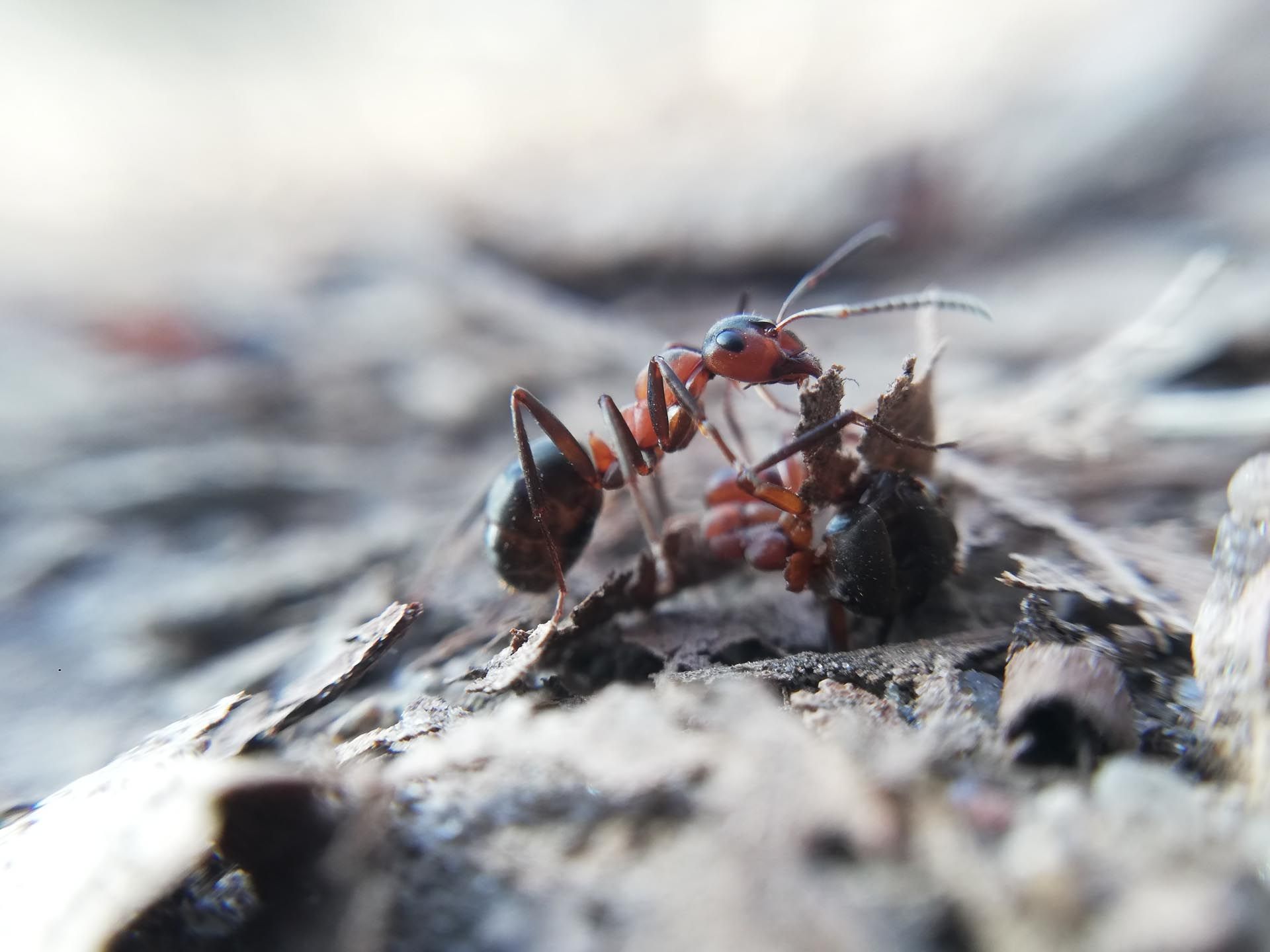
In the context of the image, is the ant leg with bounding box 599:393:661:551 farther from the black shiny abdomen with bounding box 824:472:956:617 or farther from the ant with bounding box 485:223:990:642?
the black shiny abdomen with bounding box 824:472:956:617

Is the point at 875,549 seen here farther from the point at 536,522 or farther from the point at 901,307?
the point at 536,522

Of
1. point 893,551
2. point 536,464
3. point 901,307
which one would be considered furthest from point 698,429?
point 893,551

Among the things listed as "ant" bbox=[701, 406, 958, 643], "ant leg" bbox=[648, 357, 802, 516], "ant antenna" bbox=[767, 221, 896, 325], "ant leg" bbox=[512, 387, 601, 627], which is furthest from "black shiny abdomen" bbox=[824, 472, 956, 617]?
"ant antenna" bbox=[767, 221, 896, 325]

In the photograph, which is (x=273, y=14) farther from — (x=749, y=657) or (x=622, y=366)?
(x=749, y=657)

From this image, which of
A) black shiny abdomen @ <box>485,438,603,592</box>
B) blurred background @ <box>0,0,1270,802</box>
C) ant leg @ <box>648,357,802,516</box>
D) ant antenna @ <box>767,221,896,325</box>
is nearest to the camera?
ant leg @ <box>648,357,802,516</box>

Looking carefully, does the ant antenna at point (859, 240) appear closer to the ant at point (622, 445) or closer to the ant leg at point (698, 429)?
the ant at point (622, 445)

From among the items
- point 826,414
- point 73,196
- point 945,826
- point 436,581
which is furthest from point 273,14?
point 945,826
